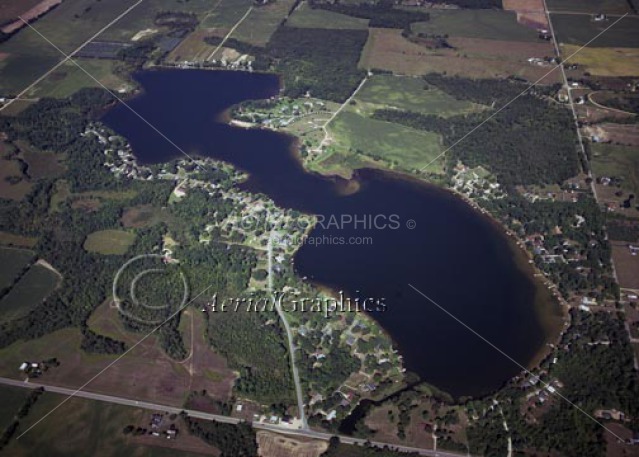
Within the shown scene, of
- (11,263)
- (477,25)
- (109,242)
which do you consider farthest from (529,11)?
(11,263)

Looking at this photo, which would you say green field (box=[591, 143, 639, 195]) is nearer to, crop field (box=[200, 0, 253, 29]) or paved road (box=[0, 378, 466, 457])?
paved road (box=[0, 378, 466, 457])

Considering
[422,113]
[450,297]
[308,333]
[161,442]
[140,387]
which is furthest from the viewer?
[422,113]

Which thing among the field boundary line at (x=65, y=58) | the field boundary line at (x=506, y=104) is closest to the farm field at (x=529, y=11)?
the field boundary line at (x=506, y=104)

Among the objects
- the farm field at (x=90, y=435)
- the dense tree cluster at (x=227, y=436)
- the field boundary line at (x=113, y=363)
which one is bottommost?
the dense tree cluster at (x=227, y=436)

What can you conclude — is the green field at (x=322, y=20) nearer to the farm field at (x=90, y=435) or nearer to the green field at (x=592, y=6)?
the green field at (x=592, y=6)

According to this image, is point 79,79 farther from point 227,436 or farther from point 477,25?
point 227,436

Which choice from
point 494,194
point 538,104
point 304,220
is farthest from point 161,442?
point 538,104

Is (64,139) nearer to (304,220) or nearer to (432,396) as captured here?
(304,220)
